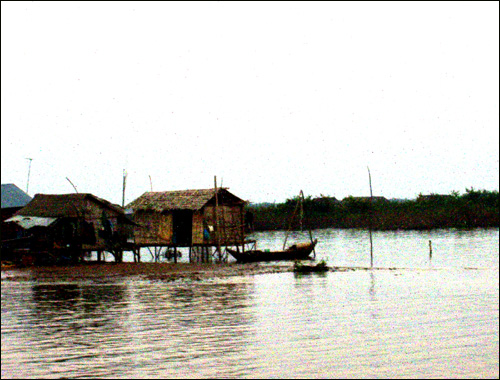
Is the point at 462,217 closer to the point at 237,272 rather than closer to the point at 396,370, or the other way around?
the point at 237,272

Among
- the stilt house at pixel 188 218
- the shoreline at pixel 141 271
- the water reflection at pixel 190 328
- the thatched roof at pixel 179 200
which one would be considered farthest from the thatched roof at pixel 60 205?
the water reflection at pixel 190 328

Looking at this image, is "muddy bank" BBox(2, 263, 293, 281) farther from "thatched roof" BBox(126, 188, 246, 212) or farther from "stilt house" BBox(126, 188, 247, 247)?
"thatched roof" BBox(126, 188, 246, 212)

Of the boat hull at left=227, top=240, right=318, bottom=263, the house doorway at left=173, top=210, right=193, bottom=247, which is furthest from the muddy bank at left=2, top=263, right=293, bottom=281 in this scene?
the house doorway at left=173, top=210, right=193, bottom=247

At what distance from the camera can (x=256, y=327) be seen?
1421 cm

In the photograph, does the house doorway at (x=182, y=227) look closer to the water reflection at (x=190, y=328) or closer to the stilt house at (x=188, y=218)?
the stilt house at (x=188, y=218)

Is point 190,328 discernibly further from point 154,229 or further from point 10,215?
point 10,215

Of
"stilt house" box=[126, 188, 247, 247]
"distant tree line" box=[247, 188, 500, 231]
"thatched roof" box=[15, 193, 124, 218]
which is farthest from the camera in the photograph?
"distant tree line" box=[247, 188, 500, 231]

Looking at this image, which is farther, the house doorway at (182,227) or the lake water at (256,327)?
the house doorway at (182,227)

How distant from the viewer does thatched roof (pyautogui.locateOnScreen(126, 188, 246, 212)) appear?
3372 cm

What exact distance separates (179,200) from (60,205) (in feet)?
22.2

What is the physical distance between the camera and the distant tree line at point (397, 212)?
63094mm

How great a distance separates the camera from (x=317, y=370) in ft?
34.2

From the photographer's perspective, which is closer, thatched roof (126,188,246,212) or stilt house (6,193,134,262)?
stilt house (6,193,134,262)

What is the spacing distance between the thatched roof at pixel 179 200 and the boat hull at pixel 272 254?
2.79m
